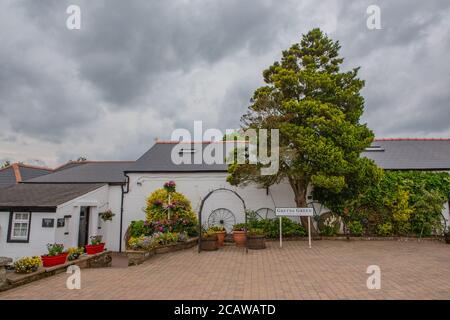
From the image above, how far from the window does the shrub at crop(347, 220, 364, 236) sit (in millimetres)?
13510

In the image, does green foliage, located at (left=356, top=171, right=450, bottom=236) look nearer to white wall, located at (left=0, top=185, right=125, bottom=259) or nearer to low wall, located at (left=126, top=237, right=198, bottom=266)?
low wall, located at (left=126, top=237, right=198, bottom=266)

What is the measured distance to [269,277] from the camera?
22.5 ft

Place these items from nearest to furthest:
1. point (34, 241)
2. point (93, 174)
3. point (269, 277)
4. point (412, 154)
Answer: point (269, 277) < point (34, 241) < point (412, 154) < point (93, 174)

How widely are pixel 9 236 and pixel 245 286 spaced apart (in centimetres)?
984

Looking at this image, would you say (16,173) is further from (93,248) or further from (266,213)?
(266,213)

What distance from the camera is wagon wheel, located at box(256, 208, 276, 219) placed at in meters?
14.4

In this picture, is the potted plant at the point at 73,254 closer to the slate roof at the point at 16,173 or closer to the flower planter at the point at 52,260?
the flower planter at the point at 52,260

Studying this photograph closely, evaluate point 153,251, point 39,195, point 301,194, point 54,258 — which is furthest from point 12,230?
point 301,194

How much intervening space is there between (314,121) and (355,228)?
560 centimetres

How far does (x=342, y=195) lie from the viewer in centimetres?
1266

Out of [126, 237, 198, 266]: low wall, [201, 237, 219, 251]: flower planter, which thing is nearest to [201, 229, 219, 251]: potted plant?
[201, 237, 219, 251]: flower planter

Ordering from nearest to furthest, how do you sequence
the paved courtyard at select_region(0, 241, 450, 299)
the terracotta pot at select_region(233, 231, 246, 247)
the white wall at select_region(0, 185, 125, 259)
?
the paved courtyard at select_region(0, 241, 450, 299)
the white wall at select_region(0, 185, 125, 259)
the terracotta pot at select_region(233, 231, 246, 247)
